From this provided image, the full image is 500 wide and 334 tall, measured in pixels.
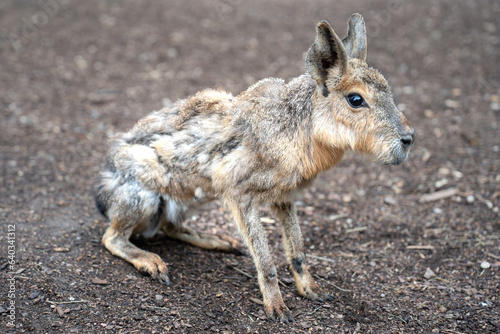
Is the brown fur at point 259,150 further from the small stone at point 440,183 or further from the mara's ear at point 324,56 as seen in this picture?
the small stone at point 440,183

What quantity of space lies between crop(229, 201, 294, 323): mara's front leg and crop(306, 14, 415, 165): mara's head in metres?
0.89

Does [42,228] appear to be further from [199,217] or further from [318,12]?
[318,12]

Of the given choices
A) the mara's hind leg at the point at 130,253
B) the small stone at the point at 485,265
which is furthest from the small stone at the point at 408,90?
the mara's hind leg at the point at 130,253

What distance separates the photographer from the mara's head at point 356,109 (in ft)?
13.5

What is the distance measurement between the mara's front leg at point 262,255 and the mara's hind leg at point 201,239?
1.07m

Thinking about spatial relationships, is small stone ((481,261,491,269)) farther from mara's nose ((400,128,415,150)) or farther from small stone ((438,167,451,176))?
small stone ((438,167,451,176))

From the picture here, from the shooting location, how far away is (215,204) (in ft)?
21.0

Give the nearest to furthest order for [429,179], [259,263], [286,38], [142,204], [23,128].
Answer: [259,263]
[142,204]
[429,179]
[23,128]
[286,38]

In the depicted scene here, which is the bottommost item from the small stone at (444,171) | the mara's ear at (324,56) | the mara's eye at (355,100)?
the small stone at (444,171)

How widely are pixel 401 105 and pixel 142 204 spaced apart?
5292 millimetres

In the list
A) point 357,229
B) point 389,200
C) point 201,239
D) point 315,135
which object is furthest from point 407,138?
point 389,200

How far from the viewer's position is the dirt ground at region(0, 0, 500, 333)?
175 inches

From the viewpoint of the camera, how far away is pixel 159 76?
31.6 feet

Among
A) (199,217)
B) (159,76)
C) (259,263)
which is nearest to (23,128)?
(159,76)
